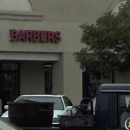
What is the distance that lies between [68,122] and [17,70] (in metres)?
18.7

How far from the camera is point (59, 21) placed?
23.7 m

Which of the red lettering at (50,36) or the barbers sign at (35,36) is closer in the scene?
the barbers sign at (35,36)

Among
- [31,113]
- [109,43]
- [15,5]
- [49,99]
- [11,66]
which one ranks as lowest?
[49,99]

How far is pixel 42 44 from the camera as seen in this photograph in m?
23.3

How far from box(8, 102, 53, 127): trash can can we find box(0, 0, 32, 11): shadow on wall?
1688 centimetres

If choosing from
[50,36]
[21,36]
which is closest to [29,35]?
[21,36]

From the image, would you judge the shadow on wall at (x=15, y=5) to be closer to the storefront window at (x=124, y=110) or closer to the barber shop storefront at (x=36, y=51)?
the barber shop storefront at (x=36, y=51)

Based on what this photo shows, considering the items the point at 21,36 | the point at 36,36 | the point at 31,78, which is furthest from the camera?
the point at 31,78

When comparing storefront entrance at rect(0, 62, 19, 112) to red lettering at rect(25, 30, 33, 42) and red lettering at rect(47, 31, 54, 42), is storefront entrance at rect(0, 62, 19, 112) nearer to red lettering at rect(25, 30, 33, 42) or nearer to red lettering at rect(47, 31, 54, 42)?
red lettering at rect(25, 30, 33, 42)

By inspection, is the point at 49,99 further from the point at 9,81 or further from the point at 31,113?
the point at 9,81

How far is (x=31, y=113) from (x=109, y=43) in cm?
1077

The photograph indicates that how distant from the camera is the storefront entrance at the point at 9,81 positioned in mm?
24391

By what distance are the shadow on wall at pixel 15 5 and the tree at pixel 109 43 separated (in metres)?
6.12

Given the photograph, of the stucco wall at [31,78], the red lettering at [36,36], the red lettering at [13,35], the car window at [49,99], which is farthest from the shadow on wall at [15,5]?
the car window at [49,99]
